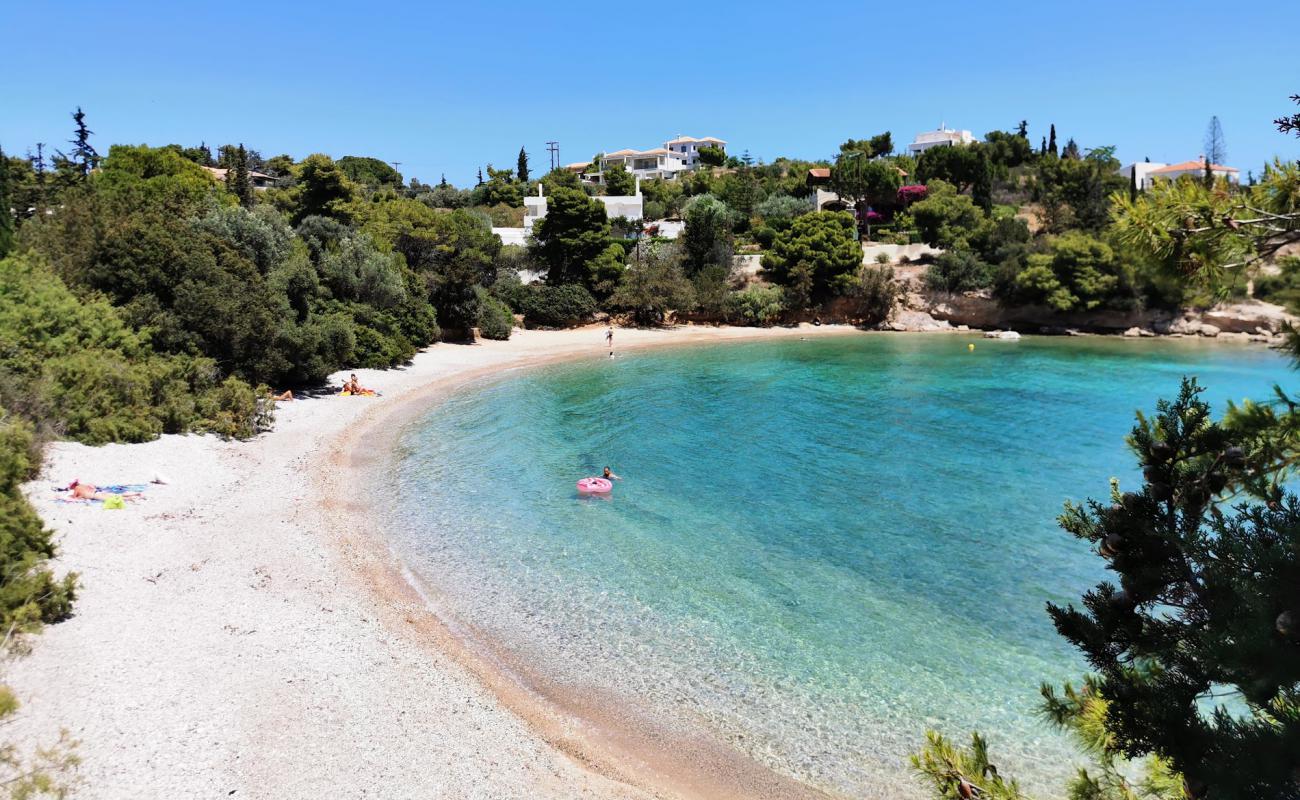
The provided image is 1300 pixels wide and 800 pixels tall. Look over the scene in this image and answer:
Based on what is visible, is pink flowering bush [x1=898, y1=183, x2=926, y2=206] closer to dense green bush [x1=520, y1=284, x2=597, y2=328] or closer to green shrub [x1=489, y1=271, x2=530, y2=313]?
dense green bush [x1=520, y1=284, x2=597, y2=328]

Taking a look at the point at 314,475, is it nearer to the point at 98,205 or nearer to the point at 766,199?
the point at 98,205

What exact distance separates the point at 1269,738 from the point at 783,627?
1005 centimetres

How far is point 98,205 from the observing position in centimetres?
2777

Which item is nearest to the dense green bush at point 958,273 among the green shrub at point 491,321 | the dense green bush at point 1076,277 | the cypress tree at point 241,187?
the dense green bush at point 1076,277

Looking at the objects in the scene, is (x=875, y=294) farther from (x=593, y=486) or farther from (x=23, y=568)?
(x=23, y=568)

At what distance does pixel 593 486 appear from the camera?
2014 centimetres

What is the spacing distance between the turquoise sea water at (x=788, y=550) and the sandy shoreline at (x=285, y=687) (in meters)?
0.89

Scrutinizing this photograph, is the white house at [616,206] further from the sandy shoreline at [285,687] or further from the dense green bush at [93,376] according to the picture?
the sandy shoreline at [285,687]

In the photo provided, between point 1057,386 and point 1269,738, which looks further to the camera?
point 1057,386

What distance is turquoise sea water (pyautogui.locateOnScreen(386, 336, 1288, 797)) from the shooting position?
10648 millimetres

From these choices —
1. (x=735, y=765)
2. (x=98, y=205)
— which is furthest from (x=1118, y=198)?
(x=98, y=205)

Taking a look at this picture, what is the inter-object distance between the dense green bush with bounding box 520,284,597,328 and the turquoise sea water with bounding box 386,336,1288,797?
646 inches

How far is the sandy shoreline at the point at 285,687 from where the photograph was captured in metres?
8.63

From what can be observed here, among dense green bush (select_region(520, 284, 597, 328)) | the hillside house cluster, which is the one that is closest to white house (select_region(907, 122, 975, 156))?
the hillside house cluster
